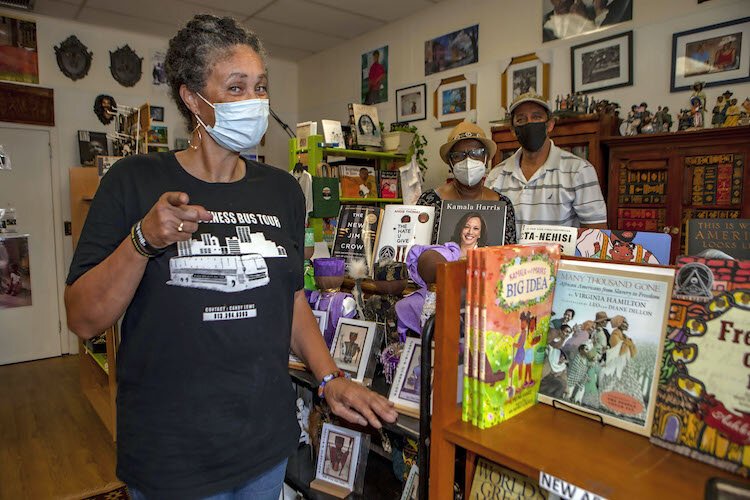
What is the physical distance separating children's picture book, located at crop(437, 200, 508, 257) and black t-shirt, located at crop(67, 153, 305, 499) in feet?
1.95

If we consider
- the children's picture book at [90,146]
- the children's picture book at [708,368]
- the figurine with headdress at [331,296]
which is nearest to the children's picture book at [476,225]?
the figurine with headdress at [331,296]

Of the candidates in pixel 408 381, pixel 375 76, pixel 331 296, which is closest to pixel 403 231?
pixel 331 296

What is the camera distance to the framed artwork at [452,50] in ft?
14.8

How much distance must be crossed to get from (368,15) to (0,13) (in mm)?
3494

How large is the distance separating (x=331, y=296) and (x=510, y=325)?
85cm

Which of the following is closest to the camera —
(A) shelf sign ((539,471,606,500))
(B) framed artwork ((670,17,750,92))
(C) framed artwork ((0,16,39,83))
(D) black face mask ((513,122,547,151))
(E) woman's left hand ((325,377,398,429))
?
(A) shelf sign ((539,471,606,500))

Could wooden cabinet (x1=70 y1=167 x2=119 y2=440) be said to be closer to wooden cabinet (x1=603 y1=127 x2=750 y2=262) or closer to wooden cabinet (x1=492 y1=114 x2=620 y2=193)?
wooden cabinet (x1=492 y1=114 x2=620 y2=193)

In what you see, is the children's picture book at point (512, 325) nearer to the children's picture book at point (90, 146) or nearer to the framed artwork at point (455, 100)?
the framed artwork at point (455, 100)

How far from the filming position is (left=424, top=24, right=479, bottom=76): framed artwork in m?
4.51

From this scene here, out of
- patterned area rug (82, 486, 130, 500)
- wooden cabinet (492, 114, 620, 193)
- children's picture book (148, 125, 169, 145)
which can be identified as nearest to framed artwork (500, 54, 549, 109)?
wooden cabinet (492, 114, 620, 193)

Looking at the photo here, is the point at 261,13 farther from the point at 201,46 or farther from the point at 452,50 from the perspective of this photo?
the point at 201,46

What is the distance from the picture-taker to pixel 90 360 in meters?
3.95

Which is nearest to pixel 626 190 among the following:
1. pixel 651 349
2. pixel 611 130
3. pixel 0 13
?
pixel 611 130

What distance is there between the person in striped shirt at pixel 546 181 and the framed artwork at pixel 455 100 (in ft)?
6.23
